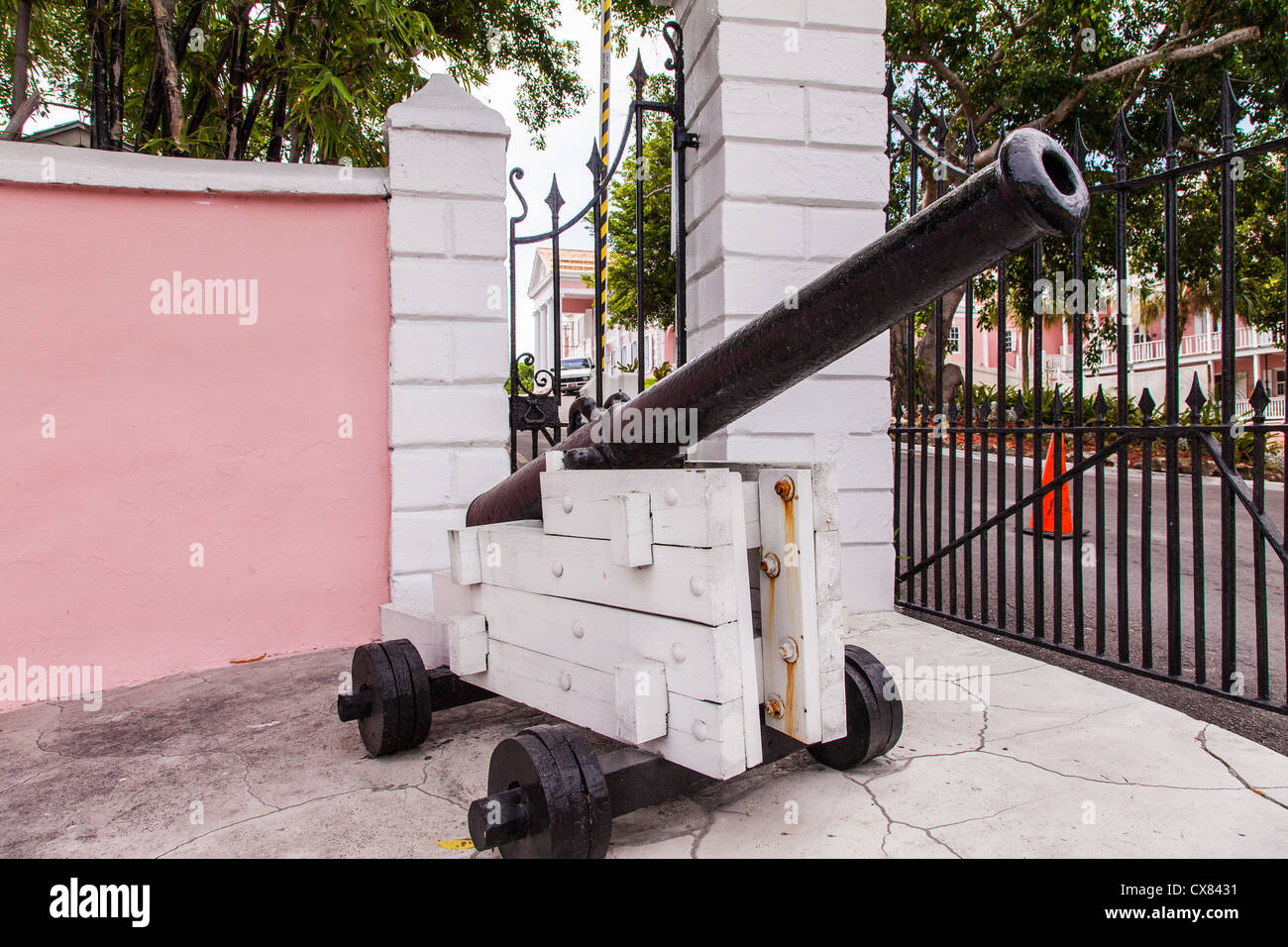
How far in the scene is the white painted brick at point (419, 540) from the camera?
12.7 ft

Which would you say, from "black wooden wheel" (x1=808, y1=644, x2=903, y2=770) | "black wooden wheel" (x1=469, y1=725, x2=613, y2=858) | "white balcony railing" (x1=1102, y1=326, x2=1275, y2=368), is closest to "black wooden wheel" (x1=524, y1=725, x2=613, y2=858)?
"black wooden wheel" (x1=469, y1=725, x2=613, y2=858)

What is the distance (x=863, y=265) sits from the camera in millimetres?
1569

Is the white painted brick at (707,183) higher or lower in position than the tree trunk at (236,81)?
lower

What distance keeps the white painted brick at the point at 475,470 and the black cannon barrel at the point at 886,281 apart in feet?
6.24

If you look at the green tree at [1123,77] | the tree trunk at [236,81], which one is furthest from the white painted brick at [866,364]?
the green tree at [1123,77]

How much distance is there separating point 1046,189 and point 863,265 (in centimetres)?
36

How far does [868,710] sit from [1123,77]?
553 inches

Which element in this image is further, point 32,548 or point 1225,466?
point 32,548

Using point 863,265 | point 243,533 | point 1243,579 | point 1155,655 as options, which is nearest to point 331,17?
point 243,533

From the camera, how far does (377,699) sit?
2445 mm

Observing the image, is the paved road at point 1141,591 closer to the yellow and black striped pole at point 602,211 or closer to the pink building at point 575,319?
the yellow and black striped pole at point 602,211

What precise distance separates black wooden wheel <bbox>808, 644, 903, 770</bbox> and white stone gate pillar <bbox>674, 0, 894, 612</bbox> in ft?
5.93

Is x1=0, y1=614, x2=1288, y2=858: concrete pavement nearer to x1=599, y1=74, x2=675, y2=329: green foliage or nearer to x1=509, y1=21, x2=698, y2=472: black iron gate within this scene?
x1=509, y1=21, x2=698, y2=472: black iron gate
